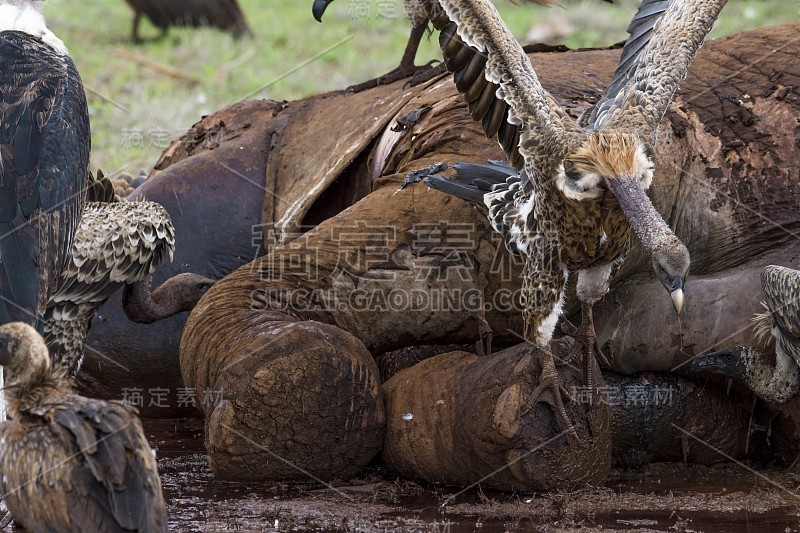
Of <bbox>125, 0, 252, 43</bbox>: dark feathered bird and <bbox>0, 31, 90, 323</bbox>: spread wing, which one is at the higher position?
<bbox>125, 0, 252, 43</bbox>: dark feathered bird

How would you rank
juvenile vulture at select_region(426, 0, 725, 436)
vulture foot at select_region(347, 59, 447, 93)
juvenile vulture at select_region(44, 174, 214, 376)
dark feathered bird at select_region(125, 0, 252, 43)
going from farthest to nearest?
1. dark feathered bird at select_region(125, 0, 252, 43)
2. vulture foot at select_region(347, 59, 447, 93)
3. juvenile vulture at select_region(44, 174, 214, 376)
4. juvenile vulture at select_region(426, 0, 725, 436)

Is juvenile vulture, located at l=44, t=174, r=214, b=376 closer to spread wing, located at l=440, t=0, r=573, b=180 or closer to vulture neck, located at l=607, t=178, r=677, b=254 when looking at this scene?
spread wing, located at l=440, t=0, r=573, b=180

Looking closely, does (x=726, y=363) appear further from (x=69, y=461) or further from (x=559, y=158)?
(x=69, y=461)

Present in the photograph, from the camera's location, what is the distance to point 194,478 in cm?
539

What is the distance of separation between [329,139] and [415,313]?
1722mm

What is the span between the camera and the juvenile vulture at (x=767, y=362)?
534 cm

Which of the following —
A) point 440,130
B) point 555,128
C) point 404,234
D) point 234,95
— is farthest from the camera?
point 234,95

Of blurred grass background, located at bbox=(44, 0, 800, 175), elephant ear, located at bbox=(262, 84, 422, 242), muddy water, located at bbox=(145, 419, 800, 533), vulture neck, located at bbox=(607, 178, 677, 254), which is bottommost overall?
muddy water, located at bbox=(145, 419, 800, 533)

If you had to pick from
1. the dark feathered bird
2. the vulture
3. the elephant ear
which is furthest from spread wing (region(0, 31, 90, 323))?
the dark feathered bird

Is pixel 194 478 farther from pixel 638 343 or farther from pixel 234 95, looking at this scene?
pixel 234 95

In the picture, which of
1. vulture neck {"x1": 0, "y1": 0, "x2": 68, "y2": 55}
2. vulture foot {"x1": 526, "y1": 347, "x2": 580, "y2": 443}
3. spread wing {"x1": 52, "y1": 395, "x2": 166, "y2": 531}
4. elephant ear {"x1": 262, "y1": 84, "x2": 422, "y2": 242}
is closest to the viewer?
spread wing {"x1": 52, "y1": 395, "x2": 166, "y2": 531}

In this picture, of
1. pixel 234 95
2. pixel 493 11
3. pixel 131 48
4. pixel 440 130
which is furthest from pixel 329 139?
pixel 131 48

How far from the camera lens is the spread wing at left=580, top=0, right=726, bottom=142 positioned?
502 cm

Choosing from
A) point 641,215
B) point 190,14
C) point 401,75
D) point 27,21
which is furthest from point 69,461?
point 190,14
